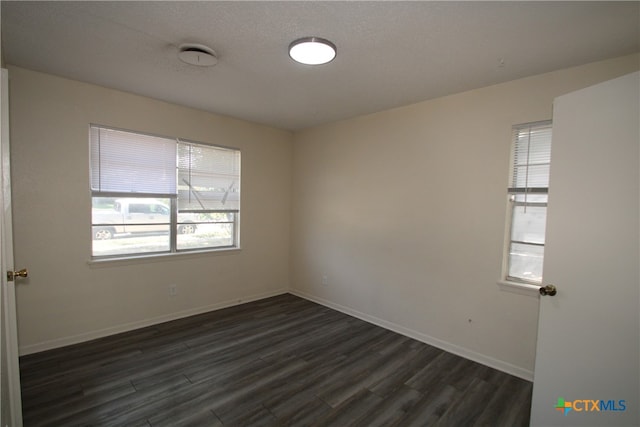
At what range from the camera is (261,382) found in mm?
2461

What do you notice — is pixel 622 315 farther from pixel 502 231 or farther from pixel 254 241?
pixel 254 241

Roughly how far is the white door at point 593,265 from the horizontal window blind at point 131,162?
3683 mm

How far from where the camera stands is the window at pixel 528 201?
2.56 meters

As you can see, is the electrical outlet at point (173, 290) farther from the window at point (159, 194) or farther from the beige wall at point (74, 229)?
the window at point (159, 194)

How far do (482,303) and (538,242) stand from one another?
74 centimetres

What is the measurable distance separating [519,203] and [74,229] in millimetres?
4224

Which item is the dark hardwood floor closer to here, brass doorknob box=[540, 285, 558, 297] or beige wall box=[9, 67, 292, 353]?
beige wall box=[9, 67, 292, 353]

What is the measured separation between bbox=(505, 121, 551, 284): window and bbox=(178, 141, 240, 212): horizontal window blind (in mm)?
3296

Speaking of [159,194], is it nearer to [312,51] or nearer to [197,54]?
[197,54]

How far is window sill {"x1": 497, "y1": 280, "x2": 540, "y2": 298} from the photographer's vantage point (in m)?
2.54

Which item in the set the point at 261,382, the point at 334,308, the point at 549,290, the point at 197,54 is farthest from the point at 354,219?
the point at 197,54

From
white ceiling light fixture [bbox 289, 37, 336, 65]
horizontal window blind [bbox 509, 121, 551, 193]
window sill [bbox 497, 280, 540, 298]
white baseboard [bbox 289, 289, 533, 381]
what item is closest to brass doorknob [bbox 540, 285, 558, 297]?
window sill [bbox 497, 280, 540, 298]

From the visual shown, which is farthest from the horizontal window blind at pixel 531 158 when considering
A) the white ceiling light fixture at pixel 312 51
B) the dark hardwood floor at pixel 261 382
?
the white ceiling light fixture at pixel 312 51

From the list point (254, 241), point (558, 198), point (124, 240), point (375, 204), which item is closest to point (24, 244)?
point (124, 240)
